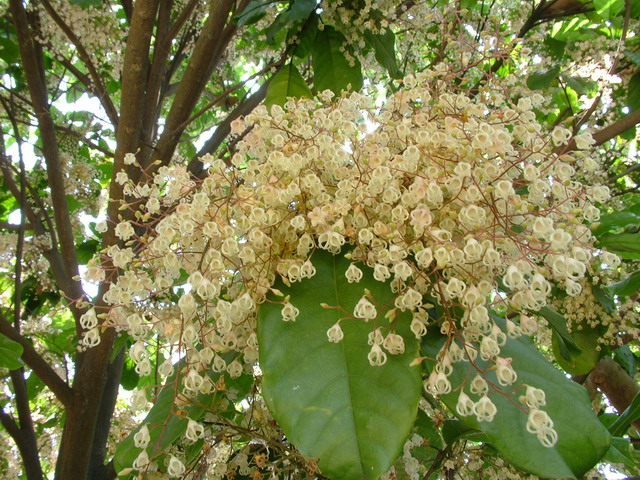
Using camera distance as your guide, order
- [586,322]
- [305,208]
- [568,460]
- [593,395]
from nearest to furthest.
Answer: [568,460], [305,208], [586,322], [593,395]

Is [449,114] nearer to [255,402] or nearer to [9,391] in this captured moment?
[255,402]

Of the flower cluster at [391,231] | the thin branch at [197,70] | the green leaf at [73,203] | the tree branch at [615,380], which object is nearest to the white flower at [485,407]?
the flower cluster at [391,231]

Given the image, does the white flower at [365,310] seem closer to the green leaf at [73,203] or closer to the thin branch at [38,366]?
the thin branch at [38,366]

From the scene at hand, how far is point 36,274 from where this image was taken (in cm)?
288

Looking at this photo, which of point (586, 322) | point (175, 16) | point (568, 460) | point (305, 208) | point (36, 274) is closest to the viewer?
point (568, 460)

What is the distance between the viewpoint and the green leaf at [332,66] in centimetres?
180

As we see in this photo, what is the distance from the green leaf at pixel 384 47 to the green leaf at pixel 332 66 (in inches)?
3.1

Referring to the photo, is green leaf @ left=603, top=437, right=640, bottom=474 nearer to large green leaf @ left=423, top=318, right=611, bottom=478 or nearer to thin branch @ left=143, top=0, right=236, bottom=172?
large green leaf @ left=423, top=318, right=611, bottom=478

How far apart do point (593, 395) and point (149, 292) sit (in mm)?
2254

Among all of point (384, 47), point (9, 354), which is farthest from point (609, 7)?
point (9, 354)

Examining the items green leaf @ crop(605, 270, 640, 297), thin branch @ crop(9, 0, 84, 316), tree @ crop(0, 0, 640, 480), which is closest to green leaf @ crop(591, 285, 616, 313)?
green leaf @ crop(605, 270, 640, 297)

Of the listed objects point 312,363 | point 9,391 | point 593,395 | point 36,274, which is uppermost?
point 36,274

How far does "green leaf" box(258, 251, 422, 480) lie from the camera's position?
2.36ft

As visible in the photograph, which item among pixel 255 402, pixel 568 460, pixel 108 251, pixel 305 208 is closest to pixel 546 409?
pixel 568 460
